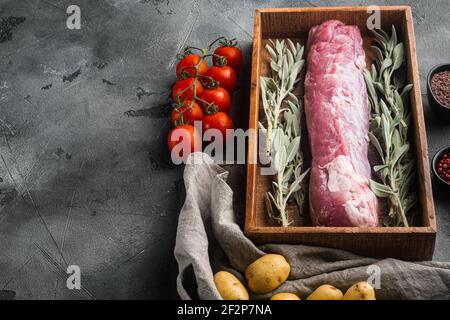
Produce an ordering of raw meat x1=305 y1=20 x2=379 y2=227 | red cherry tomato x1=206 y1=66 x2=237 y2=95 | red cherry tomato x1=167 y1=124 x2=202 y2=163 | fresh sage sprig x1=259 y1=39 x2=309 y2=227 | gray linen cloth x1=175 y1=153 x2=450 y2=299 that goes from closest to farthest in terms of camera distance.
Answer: gray linen cloth x1=175 y1=153 x2=450 y2=299 → raw meat x1=305 y1=20 x2=379 y2=227 → fresh sage sprig x1=259 y1=39 x2=309 y2=227 → red cherry tomato x1=167 y1=124 x2=202 y2=163 → red cherry tomato x1=206 y1=66 x2=237 y2=95

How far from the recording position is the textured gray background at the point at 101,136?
112 inches

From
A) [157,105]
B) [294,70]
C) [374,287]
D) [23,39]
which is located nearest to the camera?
[374,287]

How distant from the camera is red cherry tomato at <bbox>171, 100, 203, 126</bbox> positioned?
3008 millimetres

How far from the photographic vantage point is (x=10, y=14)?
12.6 feet

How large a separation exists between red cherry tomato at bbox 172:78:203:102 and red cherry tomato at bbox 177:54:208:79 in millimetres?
56

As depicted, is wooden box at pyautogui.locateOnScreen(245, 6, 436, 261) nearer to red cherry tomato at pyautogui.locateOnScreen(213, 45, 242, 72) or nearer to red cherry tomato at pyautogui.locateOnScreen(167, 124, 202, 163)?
red cherry tomato at pyautogui.locateOnScreen(213, 45, 242, 72)

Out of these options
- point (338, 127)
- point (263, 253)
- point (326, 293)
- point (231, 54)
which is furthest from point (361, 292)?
point (231, 54)

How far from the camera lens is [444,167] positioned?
2850mm

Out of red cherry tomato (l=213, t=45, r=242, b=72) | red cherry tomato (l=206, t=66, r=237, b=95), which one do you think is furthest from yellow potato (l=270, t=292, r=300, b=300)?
red cherry tomato (l=213, t=45, r=242, b=72)

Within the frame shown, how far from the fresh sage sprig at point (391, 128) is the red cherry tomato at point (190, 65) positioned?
2.35 ft

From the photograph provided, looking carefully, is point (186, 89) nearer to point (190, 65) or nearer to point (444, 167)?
point (190, 65)

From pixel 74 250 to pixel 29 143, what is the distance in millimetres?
668
